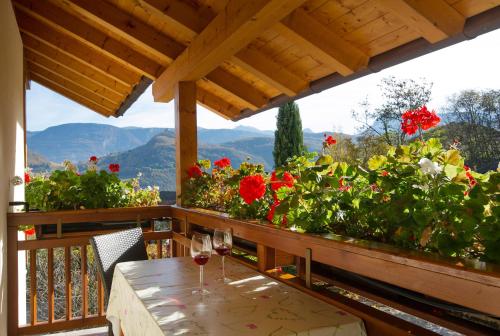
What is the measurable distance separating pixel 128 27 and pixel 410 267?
3.29 m

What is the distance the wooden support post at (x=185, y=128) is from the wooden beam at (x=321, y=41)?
4.69 ft

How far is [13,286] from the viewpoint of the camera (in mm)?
3516

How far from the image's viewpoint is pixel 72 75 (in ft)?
21.6

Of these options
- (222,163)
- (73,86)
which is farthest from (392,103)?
(222,163)

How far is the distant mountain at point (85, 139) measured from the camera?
20.4 meters

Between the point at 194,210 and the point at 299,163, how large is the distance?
5.17 feet

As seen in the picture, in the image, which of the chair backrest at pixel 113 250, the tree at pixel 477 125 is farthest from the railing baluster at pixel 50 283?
the tree at pixel 477 125

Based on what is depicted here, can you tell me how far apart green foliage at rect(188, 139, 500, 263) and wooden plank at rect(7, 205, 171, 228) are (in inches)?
85.2

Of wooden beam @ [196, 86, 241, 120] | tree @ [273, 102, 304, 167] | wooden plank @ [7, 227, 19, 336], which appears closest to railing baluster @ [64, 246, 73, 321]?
wooden plank @ [7, 227, 19, 336]

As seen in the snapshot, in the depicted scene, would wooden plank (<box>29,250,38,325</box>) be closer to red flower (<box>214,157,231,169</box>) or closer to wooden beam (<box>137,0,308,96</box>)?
red flower (<box>214,157,231,169</box>)

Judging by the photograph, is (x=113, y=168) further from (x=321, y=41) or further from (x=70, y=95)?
(x=70, y=95)

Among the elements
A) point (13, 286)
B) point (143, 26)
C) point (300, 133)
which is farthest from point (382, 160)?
point (300, 133)

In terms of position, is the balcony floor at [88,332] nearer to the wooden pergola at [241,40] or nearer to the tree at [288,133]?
the wooden pergola at [241,40]

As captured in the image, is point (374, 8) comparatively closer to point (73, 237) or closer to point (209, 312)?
point (209, 312)
